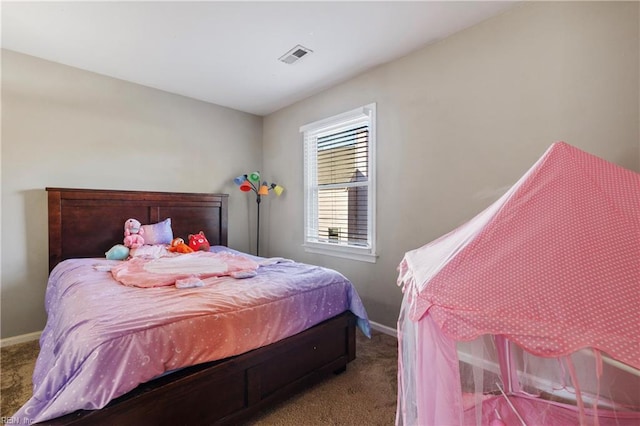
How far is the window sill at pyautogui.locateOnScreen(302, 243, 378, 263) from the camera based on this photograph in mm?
2859

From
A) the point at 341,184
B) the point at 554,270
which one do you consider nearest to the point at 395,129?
the point at 341,184

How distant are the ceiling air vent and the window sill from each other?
1944 mm

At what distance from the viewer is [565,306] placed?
678mm

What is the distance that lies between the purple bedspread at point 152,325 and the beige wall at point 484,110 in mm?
916

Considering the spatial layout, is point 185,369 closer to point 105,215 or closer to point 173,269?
point 173,269

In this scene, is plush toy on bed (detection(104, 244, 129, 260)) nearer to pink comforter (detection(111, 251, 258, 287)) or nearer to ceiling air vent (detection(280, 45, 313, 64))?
pink comforter (detection(111, 251, 258, 287))

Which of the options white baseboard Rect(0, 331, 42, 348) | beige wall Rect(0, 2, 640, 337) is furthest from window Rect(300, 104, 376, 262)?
white baseboard Rect(0, 331, 42, 348)

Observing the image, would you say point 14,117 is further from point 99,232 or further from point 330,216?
point 330,216

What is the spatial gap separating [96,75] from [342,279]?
324cm

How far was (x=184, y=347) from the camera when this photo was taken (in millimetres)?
1308

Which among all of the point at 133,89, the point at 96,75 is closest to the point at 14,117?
the point at 96,75

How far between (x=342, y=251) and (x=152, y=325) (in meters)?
2.15

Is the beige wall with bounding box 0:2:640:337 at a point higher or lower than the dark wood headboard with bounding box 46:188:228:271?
higher

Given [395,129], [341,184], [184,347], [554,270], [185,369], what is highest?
[395,129]
